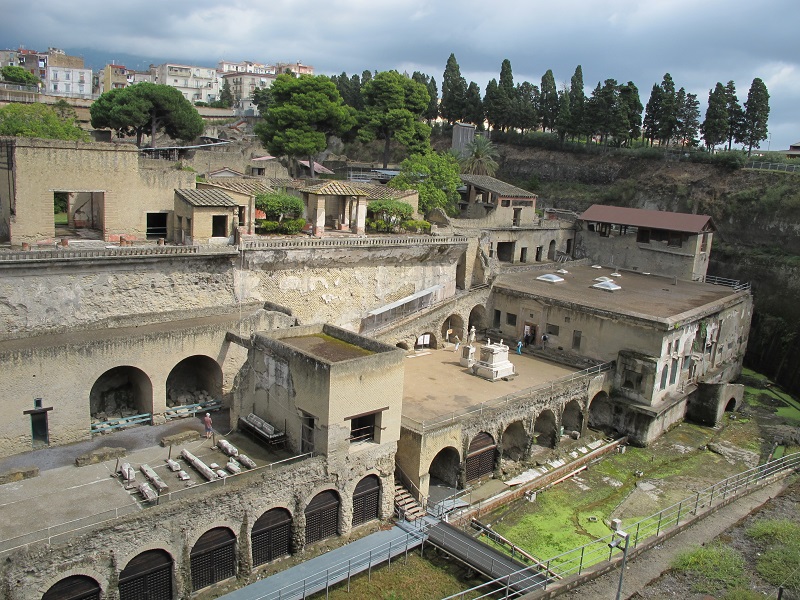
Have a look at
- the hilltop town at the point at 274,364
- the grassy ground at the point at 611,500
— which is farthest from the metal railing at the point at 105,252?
the grassy ground at the point at 611,500

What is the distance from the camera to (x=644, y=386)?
122 feet

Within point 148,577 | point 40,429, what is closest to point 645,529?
point 148,577

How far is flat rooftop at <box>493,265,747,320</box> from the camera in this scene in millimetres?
39781

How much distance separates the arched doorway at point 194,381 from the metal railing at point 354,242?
6407 millimetres

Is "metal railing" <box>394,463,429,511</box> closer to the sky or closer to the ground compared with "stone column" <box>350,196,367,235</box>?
closer to the ground

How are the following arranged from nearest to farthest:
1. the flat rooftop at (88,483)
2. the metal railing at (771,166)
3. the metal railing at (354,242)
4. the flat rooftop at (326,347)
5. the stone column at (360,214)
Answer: the flat rooftop at (88,483)
the flat rooftop at (326,347)
the metal railing at (354,242)
the stone column at (360,214)
the metal railing at (771,166)

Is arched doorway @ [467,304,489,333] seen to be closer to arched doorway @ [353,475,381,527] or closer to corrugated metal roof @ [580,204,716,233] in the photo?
corrugated metal roof @ [580,204,716,233]

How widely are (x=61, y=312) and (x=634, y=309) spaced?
29.6 meters

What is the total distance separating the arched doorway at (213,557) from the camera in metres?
21.6

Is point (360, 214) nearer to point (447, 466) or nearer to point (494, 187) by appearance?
point (494, 187)

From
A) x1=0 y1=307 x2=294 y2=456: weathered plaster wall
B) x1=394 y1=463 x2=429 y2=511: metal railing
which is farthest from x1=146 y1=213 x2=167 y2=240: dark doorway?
x1=394 y1=463 x2=429 y2=511: metal railing

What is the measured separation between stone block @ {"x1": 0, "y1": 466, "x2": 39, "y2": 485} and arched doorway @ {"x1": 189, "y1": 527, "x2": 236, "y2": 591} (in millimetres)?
6196

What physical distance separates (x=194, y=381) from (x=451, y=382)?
40.9ft

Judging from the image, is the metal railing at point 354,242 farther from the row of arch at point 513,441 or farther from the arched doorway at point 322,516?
the arched doorway at point 322,516
